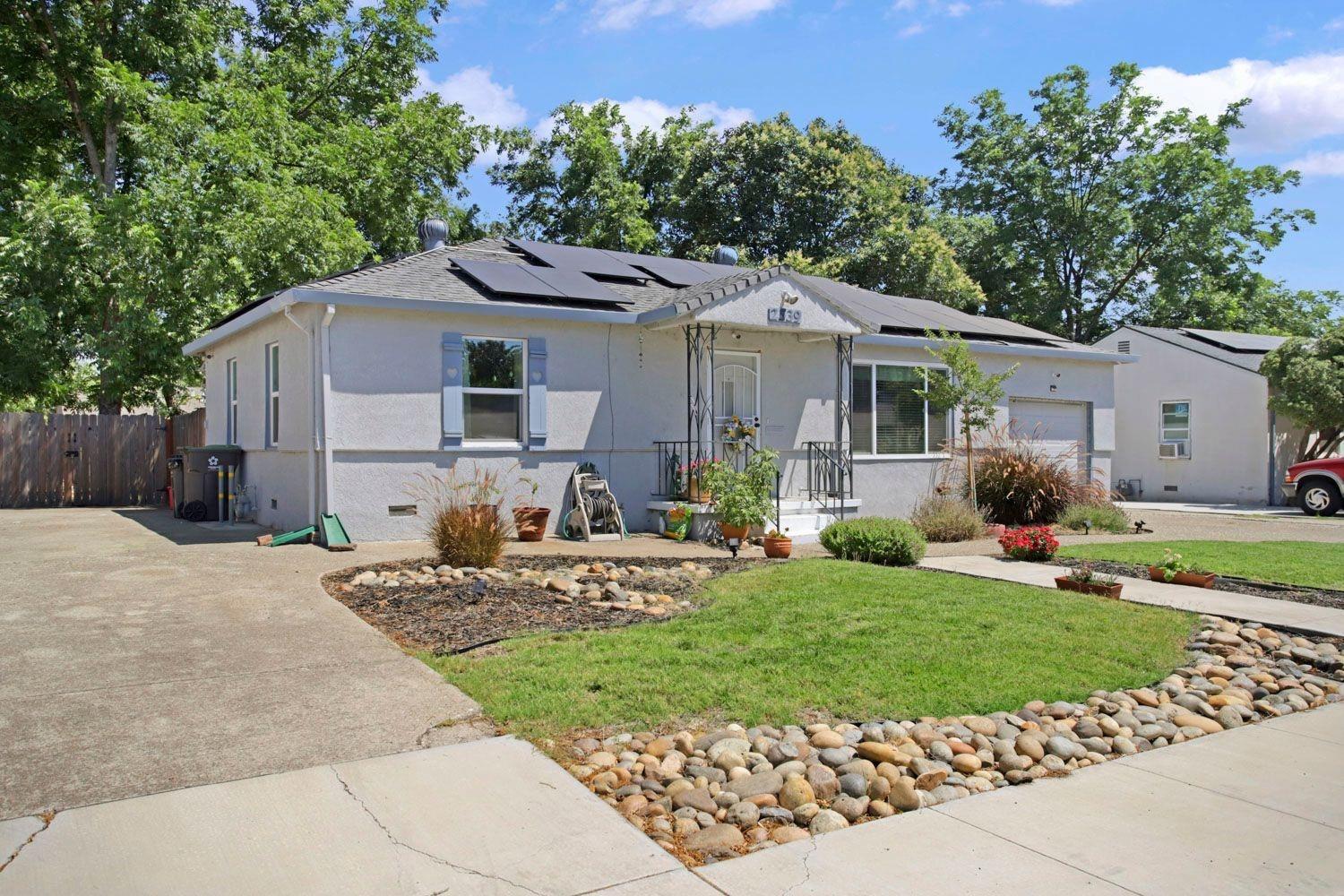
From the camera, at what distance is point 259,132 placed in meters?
20.0

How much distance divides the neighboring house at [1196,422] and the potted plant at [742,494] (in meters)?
15.8

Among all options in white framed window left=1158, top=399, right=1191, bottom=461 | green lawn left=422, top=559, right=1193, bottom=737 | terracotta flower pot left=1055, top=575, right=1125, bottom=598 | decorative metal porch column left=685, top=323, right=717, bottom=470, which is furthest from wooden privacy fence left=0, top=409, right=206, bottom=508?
white framed window left=1158, top=399, right=1191, bottom=461

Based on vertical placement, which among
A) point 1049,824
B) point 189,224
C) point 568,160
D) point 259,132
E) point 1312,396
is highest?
point 568,160

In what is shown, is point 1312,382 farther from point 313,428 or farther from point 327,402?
point 313,428

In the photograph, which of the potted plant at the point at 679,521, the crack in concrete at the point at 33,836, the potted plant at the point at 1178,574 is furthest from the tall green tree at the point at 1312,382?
the crack in concrete at the point at 33,836

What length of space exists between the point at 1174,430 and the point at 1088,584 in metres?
17.6

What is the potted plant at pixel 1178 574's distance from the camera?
890 cm

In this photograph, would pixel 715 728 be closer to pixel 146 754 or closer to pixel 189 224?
pixel 146 754

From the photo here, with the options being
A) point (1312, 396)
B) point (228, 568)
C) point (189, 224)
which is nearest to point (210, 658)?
point (228, 568)

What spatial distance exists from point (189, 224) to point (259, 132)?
352 centimetres

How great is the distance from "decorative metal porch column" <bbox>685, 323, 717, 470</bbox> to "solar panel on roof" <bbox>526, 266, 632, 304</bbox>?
112 centimetres

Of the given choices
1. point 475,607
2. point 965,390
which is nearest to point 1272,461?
point 965,390

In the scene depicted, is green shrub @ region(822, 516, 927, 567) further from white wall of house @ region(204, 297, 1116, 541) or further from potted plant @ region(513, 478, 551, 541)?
potted plant @ region(513, 478, 551, 541)

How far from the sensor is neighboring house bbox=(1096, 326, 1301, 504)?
2192 cm
